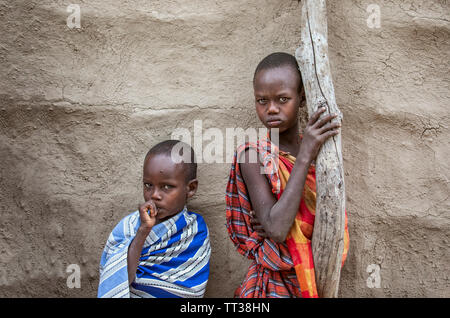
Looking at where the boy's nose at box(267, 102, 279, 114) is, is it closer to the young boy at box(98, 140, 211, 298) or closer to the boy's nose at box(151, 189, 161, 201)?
the young boy at box(98, 140, 211, 298)

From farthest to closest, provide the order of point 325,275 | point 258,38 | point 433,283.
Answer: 1. point 258,38
2. point 433,283
3. point 325,275

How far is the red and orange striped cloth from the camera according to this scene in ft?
7.20

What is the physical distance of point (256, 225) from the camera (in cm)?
230

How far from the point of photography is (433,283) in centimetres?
274

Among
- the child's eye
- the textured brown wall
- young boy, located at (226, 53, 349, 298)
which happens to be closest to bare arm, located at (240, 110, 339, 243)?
young boy, located at (226, 53, 349, 298)

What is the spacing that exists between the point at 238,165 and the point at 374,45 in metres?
1.29

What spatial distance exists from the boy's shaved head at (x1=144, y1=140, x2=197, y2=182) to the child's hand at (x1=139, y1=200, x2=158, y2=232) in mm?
317

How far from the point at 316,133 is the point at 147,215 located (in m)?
0.98

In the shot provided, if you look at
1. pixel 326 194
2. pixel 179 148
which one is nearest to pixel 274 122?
pixel 326 194

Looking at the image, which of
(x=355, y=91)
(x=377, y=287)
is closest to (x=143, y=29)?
(x=355, y=91)

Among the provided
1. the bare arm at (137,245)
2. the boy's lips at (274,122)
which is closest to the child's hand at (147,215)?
the bare arm at (137,245)

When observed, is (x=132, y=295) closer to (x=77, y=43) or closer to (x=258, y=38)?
(x=77, y=43)

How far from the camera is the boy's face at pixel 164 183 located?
2461 millimetres

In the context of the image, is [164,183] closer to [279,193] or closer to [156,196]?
[156,196]
